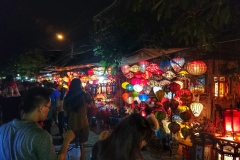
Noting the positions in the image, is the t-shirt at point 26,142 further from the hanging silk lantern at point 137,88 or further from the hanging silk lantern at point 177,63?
the hanging silk lantern at point 137,88

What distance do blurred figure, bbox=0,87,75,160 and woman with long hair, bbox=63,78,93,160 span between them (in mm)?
3268

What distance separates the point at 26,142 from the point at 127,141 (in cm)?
89

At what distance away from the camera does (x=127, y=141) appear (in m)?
2.13

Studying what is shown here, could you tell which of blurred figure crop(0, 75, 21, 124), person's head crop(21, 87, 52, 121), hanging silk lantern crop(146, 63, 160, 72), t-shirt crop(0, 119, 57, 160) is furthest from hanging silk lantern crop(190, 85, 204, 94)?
t-shirt crop(0, 119, 57, 160)

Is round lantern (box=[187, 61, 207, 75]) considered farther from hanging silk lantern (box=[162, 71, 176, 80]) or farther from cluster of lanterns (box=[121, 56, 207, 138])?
hanging silk lantern (box=[162, 71, 176, 80])

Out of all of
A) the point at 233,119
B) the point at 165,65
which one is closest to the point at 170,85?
the point at 165,65

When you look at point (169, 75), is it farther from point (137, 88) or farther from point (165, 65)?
point (137, 88)

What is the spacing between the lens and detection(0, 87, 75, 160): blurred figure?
211cm

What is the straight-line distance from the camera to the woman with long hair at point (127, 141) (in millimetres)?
2131

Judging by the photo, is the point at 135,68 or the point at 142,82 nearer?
the point at 142,82

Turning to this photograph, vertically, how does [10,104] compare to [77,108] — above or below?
below

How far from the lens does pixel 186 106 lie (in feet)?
27.4

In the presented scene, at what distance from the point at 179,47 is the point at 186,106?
2.15m

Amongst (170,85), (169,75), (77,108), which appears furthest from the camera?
(169,75)
